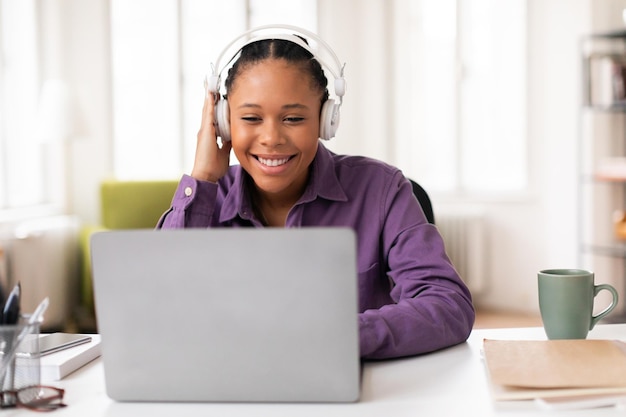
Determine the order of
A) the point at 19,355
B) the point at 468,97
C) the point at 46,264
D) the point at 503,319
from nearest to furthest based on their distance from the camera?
the point at 19,355 → the point at 46,264 → the point at 503,319 → the point at 468,97

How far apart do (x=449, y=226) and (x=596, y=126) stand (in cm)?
107

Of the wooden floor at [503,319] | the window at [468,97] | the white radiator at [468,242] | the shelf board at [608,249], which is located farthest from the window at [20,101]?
the shelf board at [608,249]

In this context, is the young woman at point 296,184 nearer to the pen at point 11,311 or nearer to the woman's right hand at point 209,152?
the woman's right hand at point 209,152

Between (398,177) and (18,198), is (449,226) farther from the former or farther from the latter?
(398,177)

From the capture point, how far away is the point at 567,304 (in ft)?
3.83

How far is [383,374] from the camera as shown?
3.43 feet

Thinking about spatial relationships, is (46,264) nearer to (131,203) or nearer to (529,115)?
(131,203)

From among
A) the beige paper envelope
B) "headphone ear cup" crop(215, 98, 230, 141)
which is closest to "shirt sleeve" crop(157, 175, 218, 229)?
"headphone ear cup" crop(215, 98, 230, 141)

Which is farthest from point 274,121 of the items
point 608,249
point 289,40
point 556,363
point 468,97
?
point 468,97

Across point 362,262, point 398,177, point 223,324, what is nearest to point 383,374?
point 223,324

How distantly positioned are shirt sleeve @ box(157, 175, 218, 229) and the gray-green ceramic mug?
24.5 inches

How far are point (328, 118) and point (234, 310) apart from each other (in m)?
0.67

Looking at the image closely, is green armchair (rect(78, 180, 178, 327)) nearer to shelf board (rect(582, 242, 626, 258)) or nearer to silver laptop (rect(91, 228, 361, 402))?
shelf board (rect(582, 242, 626, 258))

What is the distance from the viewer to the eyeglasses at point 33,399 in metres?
0.94
